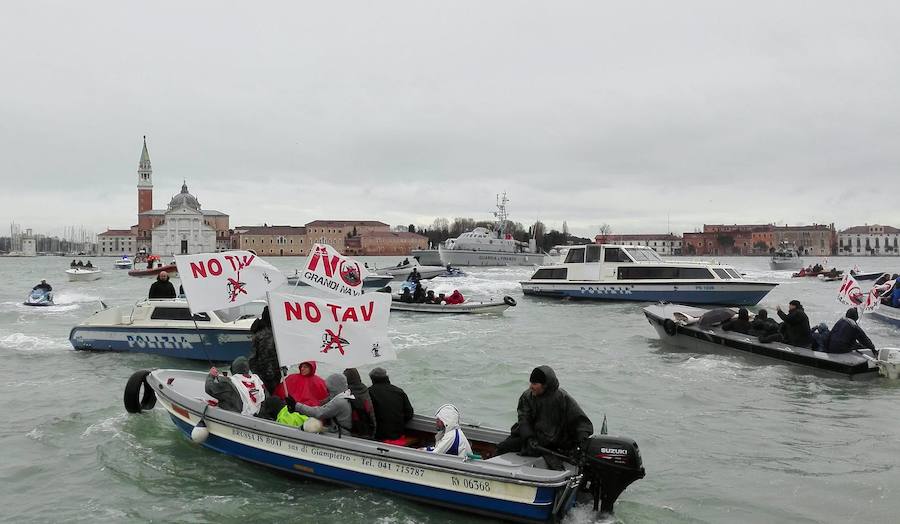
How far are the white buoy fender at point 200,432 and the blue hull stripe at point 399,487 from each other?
151 mm

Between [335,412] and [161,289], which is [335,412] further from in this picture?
[161,289]

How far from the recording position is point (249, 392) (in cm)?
1003

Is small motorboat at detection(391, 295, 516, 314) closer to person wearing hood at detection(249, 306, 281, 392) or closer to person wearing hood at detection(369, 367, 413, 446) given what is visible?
person wearing hood at detection(249, 306, 281, 392)

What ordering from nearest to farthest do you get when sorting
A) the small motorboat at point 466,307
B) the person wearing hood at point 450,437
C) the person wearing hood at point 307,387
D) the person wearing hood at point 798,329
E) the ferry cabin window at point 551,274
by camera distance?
the person wearing hood at point 450,437 < the person wearing hood at point 307,387 < the person wearing hood at point 798,329 < the small motorboat at point 466,307 < the ferry cabin window at point 551,274

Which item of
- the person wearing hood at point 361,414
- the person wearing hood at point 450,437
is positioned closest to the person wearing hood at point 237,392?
the person wearing hood at point 361,414

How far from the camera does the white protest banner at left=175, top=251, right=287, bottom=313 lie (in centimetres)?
1277

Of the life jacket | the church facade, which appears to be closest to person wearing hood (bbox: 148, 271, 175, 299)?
the life jacket

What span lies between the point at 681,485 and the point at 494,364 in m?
9.11

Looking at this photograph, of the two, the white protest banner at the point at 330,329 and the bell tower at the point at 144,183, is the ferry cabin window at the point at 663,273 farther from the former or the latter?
the bell tower at the point at 144,183

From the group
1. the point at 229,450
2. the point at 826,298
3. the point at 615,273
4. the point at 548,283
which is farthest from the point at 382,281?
the point at 229,450

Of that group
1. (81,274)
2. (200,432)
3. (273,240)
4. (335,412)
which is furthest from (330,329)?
(273,240)

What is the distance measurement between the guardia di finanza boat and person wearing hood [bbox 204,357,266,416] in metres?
27.6

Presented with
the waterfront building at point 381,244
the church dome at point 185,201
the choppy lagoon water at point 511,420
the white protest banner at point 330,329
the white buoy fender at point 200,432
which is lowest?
the choppy lagoon water at point 511,420

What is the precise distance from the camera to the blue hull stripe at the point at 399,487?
7.40 m
